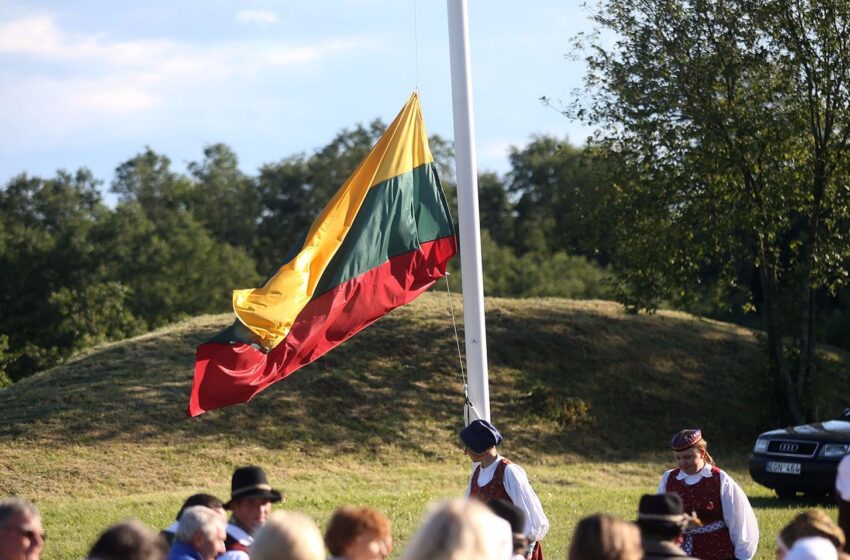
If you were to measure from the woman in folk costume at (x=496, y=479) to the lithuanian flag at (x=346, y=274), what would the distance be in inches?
69.3

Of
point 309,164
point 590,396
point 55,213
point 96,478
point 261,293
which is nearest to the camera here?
point 261,293

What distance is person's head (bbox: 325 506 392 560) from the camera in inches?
204

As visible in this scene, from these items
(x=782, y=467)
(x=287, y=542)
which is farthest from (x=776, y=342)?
(x=287, y=542)

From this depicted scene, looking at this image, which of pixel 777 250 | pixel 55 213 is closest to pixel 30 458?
pixel 777 250

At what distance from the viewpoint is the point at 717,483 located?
8.45m

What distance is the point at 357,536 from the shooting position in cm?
518

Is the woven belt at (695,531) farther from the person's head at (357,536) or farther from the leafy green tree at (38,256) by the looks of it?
the leafy green tree at (38,256)

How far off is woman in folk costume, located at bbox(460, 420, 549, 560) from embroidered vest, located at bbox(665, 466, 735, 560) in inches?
40.2

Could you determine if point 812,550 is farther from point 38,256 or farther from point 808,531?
point 38,256

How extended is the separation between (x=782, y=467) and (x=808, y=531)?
426 inches

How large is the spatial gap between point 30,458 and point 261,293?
39.8 ft

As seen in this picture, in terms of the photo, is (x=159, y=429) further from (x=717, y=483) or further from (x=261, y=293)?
(x=717, y=483)

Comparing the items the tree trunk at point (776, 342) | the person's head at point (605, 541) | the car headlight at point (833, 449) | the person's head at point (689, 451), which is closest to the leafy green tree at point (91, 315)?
the tree trunk at point (776, 342)

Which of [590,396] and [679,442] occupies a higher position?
[679,442]
